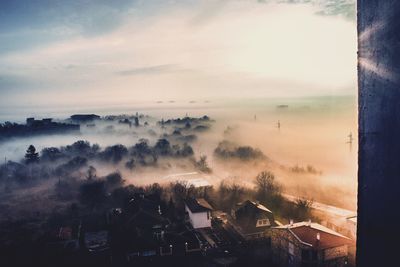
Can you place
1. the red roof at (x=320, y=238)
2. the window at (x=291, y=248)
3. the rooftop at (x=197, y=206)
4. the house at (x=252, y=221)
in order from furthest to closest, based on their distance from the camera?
the rooftop at (x=197, y=206)
the house at (x=252, y=221)
the window at (x=291, y=248)
the red roof at (x=320, y=238)

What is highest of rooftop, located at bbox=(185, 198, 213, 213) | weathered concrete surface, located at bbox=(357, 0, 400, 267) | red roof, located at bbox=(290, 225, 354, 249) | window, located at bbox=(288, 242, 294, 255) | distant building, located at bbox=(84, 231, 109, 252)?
weathered concrete surface, located at bbox=(357, 0, 400, 267)

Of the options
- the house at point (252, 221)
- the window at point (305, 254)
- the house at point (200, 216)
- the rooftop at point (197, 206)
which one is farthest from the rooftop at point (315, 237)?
the rooftop at point (197, 206)

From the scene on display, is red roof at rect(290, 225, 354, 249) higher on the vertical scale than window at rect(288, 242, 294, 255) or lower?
higher

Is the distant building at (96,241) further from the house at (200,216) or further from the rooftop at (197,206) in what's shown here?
the rooftop at (197,206)

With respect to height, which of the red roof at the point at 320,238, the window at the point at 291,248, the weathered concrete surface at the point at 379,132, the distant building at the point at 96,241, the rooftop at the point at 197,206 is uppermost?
the weathered concrete surface at the point at 379,132

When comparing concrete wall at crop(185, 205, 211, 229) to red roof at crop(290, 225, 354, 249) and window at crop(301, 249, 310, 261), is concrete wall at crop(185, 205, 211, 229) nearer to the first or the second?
red roof at crop(290, 225, 354, 249)

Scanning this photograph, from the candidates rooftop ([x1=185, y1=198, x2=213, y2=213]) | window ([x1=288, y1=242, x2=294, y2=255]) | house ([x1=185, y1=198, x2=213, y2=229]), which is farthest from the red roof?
rooftop ([x1=185, y1=198, x2=213, y2=213])

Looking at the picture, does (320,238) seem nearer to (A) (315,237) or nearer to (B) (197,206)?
(A) (315,237)

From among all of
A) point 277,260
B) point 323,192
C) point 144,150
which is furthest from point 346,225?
point 144,150

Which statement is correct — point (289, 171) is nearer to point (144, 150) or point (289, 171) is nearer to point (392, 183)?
point (144, 150)
